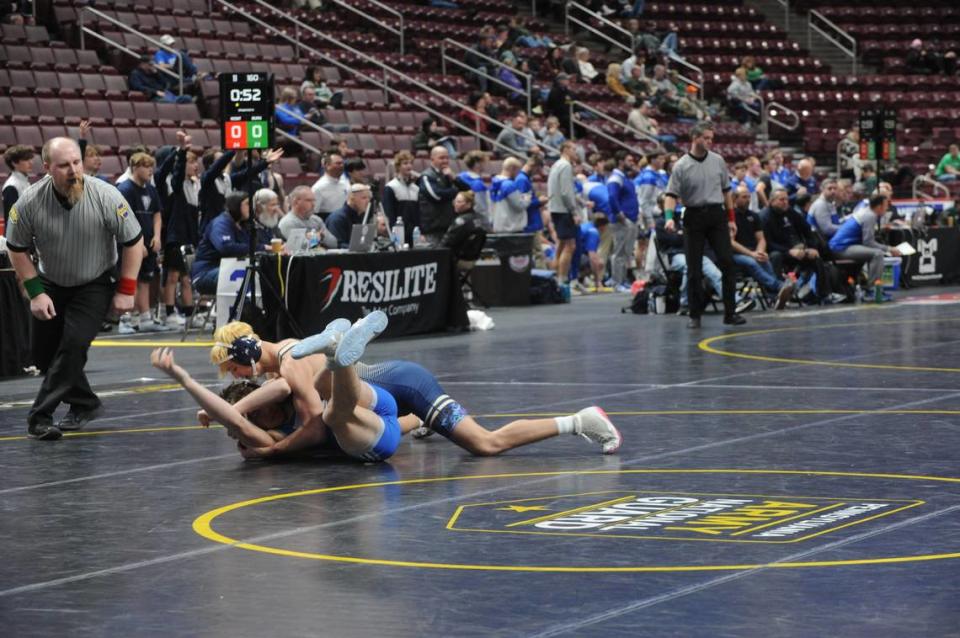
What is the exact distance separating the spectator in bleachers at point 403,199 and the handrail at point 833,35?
18260mm

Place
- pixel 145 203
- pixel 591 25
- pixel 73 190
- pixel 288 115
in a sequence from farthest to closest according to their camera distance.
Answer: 1. pixel 591 25
2. pixel 288 115
3. pixel 145 203
4. pixel 73 190

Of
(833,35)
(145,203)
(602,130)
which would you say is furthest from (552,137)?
(833,35)

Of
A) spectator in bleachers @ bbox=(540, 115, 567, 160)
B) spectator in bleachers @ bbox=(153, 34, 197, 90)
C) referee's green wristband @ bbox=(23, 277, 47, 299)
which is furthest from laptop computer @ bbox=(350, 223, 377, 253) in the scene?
spectator in bleachers @ bbox=(540, 115, 567, 160)

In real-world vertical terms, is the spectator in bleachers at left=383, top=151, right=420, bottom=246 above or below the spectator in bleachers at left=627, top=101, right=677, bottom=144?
below

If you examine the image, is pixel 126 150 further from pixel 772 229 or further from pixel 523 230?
pixel 772 229

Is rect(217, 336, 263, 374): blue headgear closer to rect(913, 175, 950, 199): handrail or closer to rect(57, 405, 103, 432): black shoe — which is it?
rect(57, 405, 103, 432): black shoe

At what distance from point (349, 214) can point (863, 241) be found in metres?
6.60

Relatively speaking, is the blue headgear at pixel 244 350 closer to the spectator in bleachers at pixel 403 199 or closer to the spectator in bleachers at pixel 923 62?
the spectator in bleachers at pixel 403 199

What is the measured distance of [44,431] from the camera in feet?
29.1

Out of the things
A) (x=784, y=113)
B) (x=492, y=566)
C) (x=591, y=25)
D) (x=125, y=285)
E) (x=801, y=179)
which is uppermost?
(x=591, y=25)

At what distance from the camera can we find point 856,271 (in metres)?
19.4

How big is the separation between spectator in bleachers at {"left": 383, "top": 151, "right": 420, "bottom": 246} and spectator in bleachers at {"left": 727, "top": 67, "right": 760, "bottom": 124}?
14534 millimetres

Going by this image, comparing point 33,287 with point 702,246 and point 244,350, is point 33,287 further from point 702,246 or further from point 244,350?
point 702,246

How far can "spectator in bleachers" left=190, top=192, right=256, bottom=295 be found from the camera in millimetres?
14555
